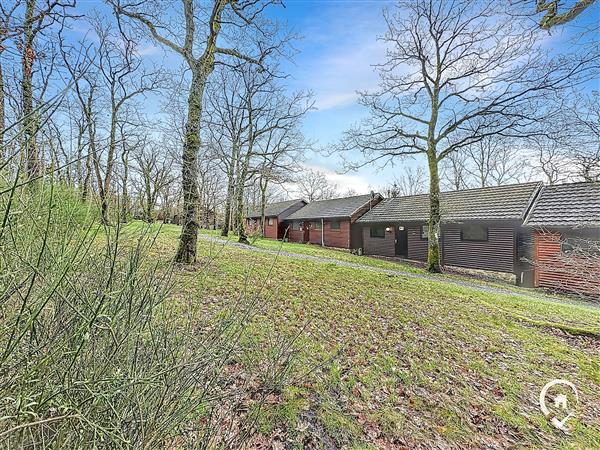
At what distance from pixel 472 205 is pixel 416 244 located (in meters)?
3.69

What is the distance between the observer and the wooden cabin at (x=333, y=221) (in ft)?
70.3

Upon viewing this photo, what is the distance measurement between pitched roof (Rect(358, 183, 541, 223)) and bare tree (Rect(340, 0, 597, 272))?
3303 millimetres

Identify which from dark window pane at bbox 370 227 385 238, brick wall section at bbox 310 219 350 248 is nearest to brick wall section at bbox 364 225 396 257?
dark window pane at bbox 370 227 385 238

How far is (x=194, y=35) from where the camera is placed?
25.0 ft

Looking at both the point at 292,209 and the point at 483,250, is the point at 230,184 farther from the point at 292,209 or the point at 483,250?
the point at 483,250

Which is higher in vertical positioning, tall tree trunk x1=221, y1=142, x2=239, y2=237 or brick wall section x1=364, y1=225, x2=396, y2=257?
tall tree trunk x1=221, y1=142, x2=239, y2=237

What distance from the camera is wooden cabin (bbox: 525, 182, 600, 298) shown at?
10.1 metres

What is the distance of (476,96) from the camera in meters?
11.4

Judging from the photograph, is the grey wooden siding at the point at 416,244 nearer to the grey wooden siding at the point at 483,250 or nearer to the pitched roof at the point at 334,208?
the grey wooden siding at the point at 483,250

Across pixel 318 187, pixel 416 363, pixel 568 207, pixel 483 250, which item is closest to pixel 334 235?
pixel 483 250

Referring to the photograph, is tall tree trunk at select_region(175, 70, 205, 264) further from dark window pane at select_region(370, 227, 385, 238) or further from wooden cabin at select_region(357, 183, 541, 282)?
dark window pane at select_region(370, 227, 385, 238)

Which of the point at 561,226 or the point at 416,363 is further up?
the point at 561,226

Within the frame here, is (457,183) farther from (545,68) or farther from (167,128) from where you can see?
(167,128)

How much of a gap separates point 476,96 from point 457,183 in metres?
21.4
